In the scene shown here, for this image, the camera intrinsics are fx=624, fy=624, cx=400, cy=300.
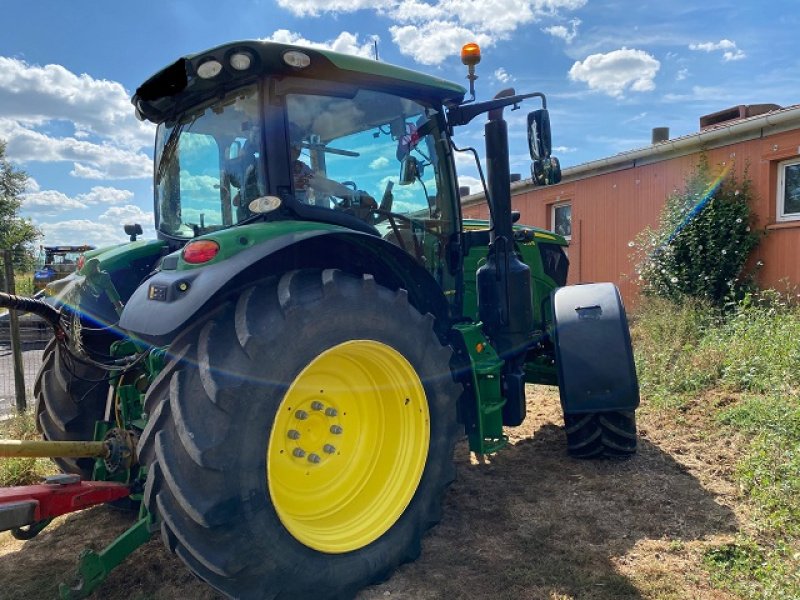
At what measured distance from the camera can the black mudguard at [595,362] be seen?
12.7 feet

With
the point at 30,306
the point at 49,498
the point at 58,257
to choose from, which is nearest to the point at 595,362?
the point at 49,498

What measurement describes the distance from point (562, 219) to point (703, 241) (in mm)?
4435

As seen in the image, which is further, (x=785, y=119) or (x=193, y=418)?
(x=785, y=119)

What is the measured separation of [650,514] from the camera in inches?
137

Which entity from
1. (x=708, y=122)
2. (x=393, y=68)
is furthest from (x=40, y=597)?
(x=708, y=122)

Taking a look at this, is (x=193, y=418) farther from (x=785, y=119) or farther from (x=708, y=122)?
(x=708, y=122)

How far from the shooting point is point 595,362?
3889 mm

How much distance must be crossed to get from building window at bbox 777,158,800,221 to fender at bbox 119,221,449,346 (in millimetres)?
8143

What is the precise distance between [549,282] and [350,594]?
360 cm

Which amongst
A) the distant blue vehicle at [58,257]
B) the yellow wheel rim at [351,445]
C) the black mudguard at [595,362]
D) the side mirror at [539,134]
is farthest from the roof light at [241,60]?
the distant blue vehicle at [58,257]

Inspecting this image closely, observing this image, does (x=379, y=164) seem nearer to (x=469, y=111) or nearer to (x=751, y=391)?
(x=469, y=111)

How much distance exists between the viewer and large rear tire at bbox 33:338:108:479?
3.43 m

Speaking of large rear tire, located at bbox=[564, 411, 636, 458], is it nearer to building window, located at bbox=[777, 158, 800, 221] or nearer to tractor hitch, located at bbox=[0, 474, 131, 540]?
tractor hitch, located at bbox=[0, 474, 131, 540]

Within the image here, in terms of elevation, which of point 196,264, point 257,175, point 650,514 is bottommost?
point 650,514
